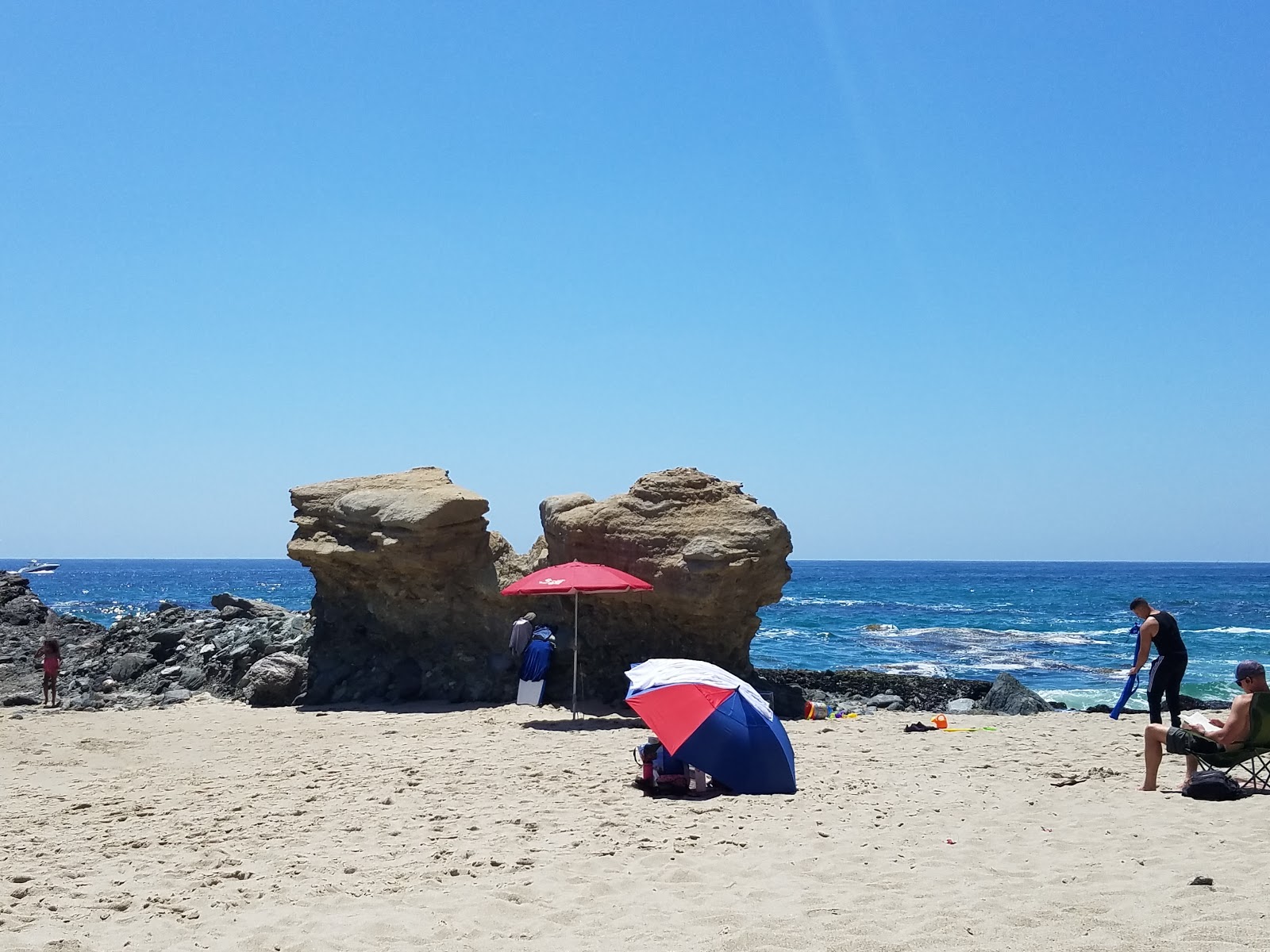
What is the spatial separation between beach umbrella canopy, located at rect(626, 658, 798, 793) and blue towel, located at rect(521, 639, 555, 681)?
190 inches

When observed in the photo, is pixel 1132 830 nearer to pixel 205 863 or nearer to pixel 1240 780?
pixel 1240 780

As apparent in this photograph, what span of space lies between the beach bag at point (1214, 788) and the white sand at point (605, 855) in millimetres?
142

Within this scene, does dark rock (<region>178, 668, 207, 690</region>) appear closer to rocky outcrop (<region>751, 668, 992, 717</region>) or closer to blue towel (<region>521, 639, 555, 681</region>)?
blue towel (<region>521, 639, 555, 681</region>)

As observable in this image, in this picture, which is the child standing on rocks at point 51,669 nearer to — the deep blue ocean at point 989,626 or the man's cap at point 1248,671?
the man's cap at point 1248,671

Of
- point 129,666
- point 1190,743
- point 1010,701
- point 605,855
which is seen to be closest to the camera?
point 605,855

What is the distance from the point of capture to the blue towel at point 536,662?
13914 mm

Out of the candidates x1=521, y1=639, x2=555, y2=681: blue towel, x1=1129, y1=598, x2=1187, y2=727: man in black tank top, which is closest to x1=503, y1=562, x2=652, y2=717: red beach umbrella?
x1=521, y1=639, x2=555, y2=681: blue towel

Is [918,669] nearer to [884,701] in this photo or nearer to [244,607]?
[884,701]

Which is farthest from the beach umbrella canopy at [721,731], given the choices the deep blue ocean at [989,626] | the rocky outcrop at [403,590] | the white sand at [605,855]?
the deep blue ocean at [989,626]

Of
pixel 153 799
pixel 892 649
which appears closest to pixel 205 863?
pixel 153 799

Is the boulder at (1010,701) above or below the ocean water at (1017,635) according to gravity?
above

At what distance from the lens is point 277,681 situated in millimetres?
16062

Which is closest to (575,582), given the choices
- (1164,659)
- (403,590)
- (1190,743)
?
(403,590)

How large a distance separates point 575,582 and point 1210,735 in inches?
284
